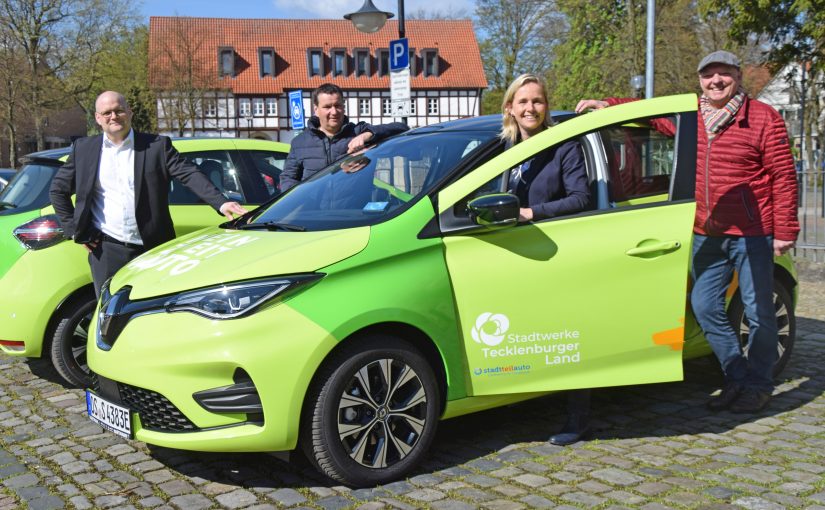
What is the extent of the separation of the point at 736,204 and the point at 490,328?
1.77 metres

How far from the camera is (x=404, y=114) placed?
485 inches

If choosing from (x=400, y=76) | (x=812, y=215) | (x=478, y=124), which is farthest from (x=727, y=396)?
(x=400, y=76)

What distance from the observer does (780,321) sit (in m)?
5.79

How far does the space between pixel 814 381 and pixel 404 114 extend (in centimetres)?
744

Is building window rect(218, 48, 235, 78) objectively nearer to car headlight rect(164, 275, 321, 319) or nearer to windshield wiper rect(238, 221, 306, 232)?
windshield wiper rect(238, 221, 306, 232)

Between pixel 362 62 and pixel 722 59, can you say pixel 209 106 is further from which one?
pixel 722 59

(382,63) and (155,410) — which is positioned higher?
(382,63)

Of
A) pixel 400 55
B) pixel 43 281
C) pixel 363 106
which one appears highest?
pixel 363 106

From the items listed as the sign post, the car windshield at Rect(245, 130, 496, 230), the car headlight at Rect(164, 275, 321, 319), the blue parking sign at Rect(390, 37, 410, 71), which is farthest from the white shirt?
the blue parking sign at Rect(390, 37, 410, 71)

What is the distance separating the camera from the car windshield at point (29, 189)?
6168mm

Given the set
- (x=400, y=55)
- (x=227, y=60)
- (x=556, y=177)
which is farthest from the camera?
(x=227, y=60)

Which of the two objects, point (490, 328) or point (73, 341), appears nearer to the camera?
point (490, 328)

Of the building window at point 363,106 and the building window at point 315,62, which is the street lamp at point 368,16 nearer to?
the building window at point 363,106

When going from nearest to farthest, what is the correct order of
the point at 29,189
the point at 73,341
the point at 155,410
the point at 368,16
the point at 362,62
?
the point at 155,410, the point at 73,341, the point at 29,189, the point at 368,16, the point at 362,62
